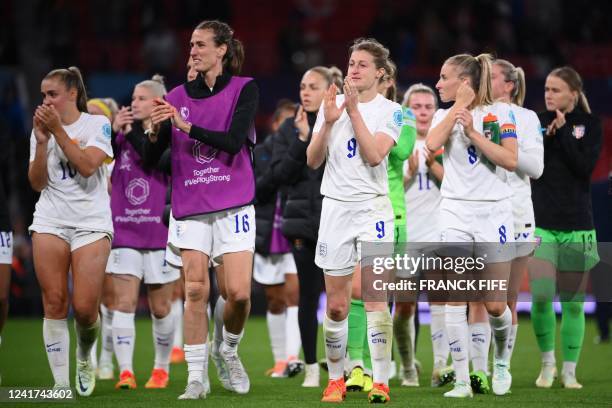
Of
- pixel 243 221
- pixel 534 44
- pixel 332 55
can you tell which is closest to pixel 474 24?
pixel 534 44

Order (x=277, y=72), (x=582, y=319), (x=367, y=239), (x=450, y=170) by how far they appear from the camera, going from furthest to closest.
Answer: (x=277, y=72), (x=582, y=319), (x=450, y=170), (x=367, y=239)

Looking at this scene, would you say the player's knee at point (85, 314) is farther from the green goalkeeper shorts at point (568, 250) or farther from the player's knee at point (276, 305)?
the green goalkeeper shorts at point (568, 250)

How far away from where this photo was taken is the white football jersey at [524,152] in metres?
7.97

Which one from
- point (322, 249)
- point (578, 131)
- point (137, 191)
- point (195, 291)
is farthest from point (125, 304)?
point (578, 131)

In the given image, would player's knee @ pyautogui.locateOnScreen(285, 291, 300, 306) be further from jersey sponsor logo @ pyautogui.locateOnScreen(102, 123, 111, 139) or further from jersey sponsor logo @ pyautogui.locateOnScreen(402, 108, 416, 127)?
jersey sponsor logo @ pyautogui.locateOnScreen(102, 123, 111, 139)

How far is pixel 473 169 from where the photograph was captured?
25.0 feet

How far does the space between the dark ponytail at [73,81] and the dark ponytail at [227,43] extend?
99 centimetres

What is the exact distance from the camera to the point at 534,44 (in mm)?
19422

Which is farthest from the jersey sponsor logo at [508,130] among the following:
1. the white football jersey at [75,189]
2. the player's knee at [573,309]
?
the white football jersey at [75,189]

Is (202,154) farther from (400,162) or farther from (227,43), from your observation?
(400,162)

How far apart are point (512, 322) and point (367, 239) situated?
167 cm

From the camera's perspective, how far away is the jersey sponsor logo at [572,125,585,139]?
8.64m

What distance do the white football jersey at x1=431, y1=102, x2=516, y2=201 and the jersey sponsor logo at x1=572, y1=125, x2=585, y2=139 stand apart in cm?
117

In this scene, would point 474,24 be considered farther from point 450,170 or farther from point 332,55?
point 450,170
